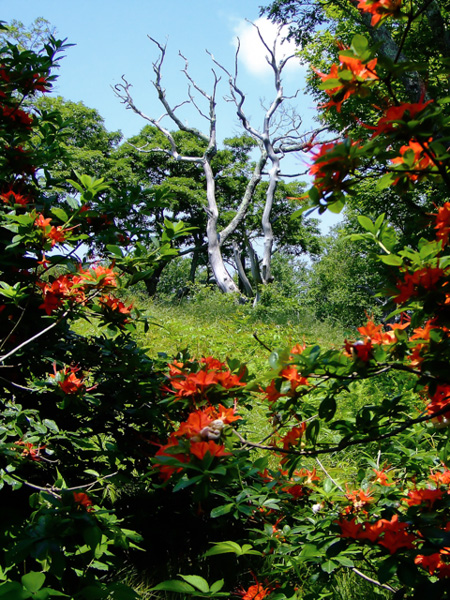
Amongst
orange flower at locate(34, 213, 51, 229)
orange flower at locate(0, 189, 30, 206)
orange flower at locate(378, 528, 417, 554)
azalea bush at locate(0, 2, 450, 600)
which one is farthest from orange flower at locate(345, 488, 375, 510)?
orange flower at locate(0, 189, 30, 206)

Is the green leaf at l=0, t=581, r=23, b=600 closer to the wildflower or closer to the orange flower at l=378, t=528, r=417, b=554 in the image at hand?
the orange flower at l=378, t=528, r=417, b=554

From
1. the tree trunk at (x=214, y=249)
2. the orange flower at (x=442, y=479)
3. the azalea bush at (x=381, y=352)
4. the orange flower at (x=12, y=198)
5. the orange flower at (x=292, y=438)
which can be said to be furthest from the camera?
the tree trunk at (x=214, y=249)

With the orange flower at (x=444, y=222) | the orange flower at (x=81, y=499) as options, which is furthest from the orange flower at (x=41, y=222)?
the orange flower at (x=444, y=222)

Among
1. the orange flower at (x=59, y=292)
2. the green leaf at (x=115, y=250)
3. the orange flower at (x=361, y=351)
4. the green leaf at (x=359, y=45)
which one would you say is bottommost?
the orange flower at (x=361, y=351)

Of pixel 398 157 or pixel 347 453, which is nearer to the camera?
pixel 398 157

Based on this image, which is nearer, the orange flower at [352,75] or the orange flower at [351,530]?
the orange flower at [352,75]

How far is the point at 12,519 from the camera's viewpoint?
1295 mm

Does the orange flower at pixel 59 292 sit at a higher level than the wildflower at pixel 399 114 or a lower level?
lower

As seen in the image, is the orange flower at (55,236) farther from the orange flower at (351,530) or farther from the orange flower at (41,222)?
the orange flower at (351,530)

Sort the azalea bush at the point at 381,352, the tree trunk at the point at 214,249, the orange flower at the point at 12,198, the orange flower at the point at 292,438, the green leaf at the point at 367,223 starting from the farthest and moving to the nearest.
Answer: the tree trunk at the point at 214,249 < the orange flower at the point at 12,198 < the orange flower at the point at 292,438 < the green leaf at the point at 367,223 < the azalea bush at the point at 381,352

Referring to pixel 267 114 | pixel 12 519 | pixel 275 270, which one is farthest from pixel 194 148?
pixel 12 519

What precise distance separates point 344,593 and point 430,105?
1.75 m

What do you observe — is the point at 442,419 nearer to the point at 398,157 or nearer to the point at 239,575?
the point at 398,157

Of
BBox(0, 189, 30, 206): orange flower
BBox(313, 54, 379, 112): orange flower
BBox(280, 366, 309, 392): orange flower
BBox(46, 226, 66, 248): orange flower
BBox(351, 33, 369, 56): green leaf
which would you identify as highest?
BBox(351, 33, 369, 56): green leaf
